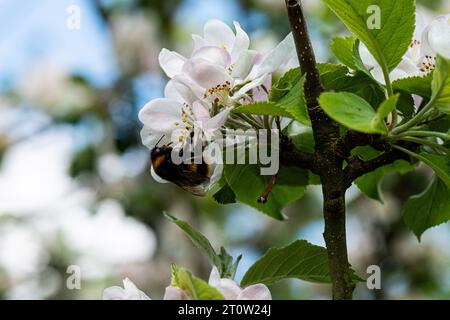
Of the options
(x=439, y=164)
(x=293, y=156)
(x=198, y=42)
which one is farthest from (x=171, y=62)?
(x=439, y=164)

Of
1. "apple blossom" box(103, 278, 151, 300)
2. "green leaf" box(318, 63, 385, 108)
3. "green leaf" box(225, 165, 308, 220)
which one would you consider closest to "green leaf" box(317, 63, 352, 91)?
"green leaf" box(318, 63, 385, 108)

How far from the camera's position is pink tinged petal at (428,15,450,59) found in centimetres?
55

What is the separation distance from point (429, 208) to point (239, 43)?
0.23 m

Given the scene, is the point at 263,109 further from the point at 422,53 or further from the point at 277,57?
the point at 422,53

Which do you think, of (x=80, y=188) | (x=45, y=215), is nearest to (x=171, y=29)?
(x=80, y=188)

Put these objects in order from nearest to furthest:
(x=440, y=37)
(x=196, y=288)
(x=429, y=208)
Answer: (x=196, y=288) < (x=440, y=37) < (x=429, y=208)

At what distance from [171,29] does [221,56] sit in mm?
1852

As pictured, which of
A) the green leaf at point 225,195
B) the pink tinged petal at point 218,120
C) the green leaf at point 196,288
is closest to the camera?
the green leaf at point 196,288

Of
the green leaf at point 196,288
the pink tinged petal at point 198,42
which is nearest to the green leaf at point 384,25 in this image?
the pink tinged petal at point 198,42

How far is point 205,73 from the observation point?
57 centimetres

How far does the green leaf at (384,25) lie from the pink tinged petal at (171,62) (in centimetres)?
14

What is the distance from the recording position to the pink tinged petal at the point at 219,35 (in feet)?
2.03

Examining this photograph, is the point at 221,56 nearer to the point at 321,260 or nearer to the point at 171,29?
the point at 321,260

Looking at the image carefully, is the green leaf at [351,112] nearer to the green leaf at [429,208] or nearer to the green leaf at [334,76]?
the green leaf at [334,76]
